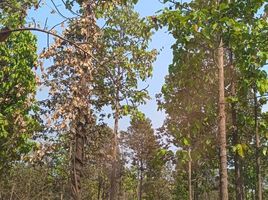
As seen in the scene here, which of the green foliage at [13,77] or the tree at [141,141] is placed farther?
the tree at [141,141]

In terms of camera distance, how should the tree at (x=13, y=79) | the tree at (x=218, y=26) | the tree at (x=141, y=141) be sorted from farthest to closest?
the tree at (x=141, y=141)
the tree at (x=13, y=79)
the tree at (x=218, y=26)

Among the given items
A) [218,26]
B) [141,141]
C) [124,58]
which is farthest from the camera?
[141,141]

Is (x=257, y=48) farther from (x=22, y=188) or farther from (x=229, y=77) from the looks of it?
(x=22, y=188)

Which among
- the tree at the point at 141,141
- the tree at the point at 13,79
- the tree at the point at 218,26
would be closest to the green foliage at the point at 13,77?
the tree at the point at 13,79

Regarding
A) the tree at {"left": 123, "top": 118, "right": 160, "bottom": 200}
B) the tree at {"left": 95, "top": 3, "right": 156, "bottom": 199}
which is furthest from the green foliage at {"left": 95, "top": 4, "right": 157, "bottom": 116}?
the tree at {"left": 123, "top": 118, "right": 160, "bottom": 200}

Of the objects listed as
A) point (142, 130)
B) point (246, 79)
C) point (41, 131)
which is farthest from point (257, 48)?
point (142, 130)

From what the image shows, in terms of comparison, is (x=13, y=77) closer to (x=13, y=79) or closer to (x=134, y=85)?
(x=13, y=79)

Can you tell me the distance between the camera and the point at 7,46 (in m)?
20.7

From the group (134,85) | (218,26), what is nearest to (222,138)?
(218,26)

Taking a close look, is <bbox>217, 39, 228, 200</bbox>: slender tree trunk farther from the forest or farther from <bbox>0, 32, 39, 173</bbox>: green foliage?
<bbox>0, 32, 39, 173</bbox>: green foliage

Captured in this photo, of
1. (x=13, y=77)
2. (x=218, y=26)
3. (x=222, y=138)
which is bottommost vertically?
(x=222, y=138)

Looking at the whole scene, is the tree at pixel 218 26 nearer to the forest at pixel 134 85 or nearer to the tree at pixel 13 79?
the forest at pixel 134 85

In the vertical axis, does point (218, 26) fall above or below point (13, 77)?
below

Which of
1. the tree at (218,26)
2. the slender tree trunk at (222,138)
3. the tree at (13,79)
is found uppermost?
the tree at (13,79)
